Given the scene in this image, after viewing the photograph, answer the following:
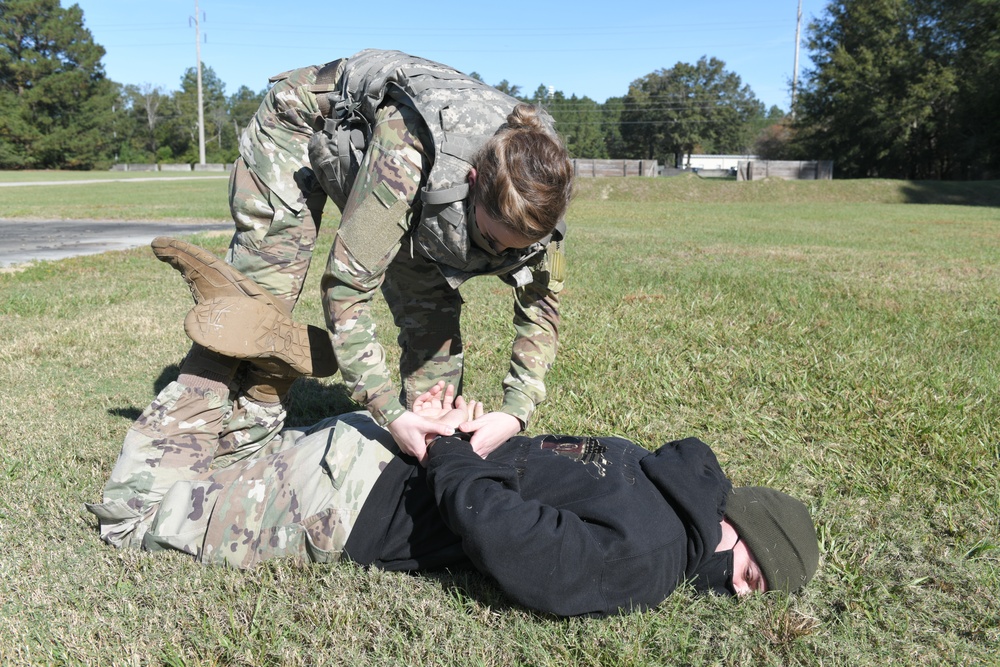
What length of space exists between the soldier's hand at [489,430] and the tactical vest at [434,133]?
53 centimetres

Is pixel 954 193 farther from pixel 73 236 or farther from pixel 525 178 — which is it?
pixel 525 178

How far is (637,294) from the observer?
6.47 m

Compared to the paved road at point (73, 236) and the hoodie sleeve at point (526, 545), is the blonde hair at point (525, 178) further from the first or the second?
the paved road at point (73, 236)

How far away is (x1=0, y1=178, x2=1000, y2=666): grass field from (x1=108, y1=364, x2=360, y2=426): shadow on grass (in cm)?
2

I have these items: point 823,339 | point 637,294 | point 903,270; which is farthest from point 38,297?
point 903,270

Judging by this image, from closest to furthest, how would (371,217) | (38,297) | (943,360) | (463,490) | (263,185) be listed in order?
(463,490), (371,217), (263,185), (943,360), (38,297)

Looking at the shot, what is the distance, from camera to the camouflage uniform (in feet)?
7.90

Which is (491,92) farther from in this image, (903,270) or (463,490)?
(903,270)

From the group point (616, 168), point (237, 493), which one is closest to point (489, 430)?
point (237, 493)

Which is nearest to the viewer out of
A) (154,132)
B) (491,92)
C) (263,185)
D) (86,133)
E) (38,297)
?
(491,92)

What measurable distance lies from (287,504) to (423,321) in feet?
4.08

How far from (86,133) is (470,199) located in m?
70.0

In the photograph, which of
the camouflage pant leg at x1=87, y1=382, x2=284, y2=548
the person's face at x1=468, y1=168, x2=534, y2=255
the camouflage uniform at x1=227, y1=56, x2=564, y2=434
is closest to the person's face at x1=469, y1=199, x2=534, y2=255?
the person's face at x1=468, y1=168, x2=534, y2=255

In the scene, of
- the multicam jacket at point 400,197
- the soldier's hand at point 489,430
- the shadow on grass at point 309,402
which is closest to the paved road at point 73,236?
the shadow on grass at point 309,402
